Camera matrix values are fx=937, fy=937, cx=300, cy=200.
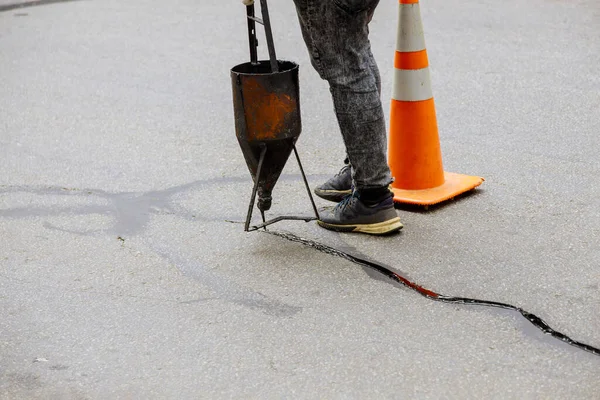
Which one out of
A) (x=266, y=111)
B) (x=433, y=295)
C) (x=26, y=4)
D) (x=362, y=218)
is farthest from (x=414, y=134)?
(x=26, y=4)

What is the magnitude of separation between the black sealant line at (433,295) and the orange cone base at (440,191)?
0.57 metres

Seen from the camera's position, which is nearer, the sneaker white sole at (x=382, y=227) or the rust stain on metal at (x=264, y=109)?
the rust stain on metal at (x=264, y=109)

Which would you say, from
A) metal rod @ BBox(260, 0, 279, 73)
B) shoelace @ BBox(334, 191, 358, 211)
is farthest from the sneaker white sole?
metal rod @ BBox(260, 0, 279, 73)

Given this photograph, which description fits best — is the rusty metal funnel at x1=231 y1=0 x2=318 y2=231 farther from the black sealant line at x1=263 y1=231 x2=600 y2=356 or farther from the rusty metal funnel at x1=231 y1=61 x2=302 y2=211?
the black sealant line at x1=263 y1=231 x2=600 y2=356

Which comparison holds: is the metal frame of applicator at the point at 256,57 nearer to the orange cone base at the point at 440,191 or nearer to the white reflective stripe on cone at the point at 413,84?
the orange cone base at the point at 440,191

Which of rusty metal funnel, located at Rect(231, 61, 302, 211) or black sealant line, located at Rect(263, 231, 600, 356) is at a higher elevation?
rusty metal funnel, located at Rect(231, 61, 302, 211)

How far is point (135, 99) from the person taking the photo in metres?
6.55

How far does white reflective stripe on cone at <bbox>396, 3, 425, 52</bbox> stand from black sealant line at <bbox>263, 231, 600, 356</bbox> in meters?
1.02

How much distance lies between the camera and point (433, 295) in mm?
3482

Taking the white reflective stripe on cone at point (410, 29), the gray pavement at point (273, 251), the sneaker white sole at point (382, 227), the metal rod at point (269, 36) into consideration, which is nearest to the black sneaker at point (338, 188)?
the gray pavement at point (273, 251)

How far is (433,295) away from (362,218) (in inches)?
27.2

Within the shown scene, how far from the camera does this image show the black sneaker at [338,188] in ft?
14.5

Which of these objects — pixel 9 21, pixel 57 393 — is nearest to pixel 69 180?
pixel 57 393

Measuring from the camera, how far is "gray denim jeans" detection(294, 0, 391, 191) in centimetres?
378
